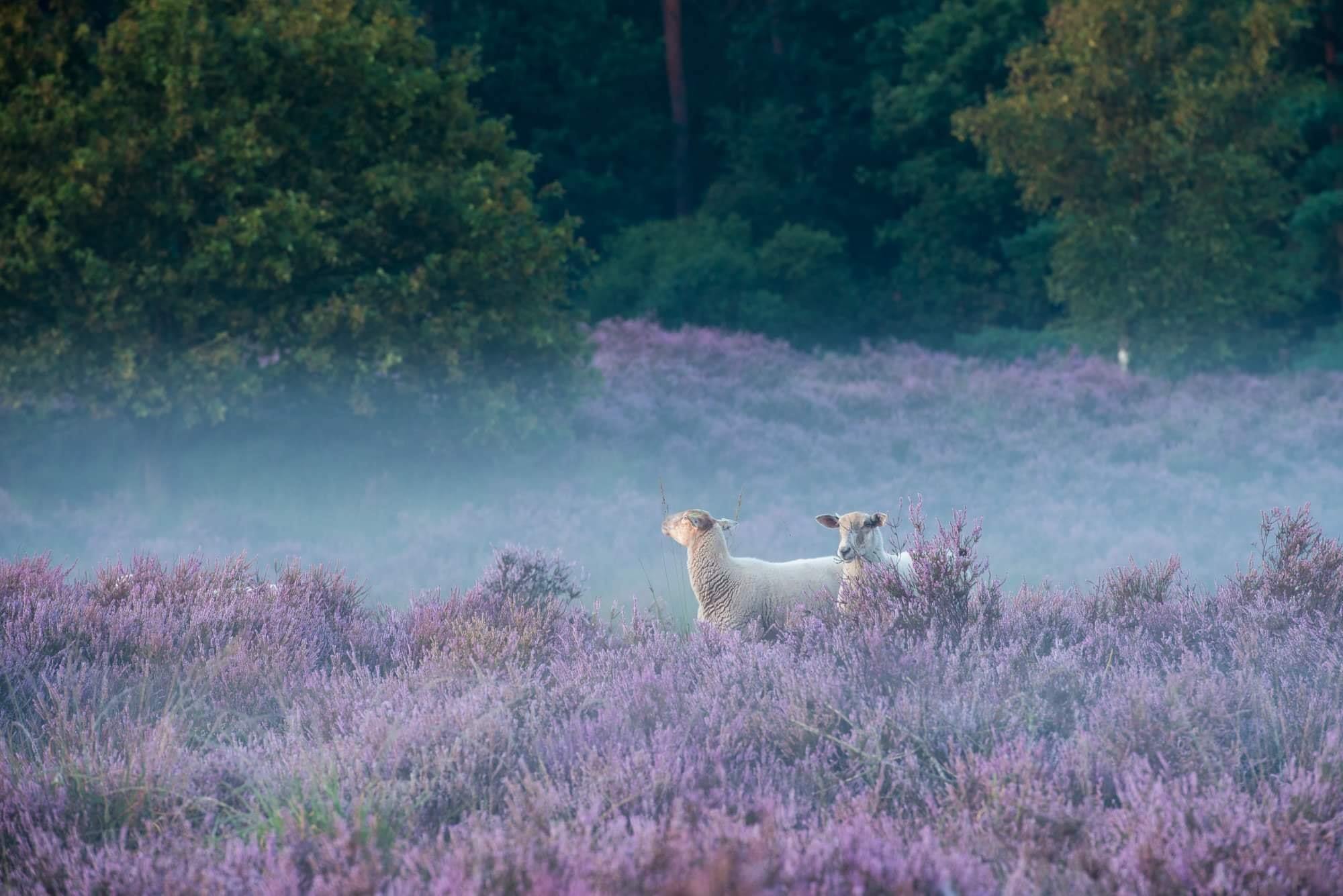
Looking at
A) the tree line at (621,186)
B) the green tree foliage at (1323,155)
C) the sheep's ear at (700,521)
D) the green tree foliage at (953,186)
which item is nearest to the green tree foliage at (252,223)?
the tree line at (621,186)

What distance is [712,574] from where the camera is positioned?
23.2ft

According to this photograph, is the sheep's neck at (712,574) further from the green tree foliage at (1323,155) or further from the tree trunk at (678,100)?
the tree trunk at (678,100)

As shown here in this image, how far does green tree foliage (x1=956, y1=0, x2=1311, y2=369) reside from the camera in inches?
875

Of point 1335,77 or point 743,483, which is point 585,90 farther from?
point 743,483

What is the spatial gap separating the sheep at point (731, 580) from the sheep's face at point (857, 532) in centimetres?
31

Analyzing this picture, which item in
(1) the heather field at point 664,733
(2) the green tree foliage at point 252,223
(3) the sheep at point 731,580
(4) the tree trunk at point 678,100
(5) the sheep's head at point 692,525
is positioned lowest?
(1) the heather field at point 664,733

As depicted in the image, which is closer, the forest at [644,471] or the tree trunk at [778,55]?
the forest at [644,471]

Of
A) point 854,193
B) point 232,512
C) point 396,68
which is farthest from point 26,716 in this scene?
point 854,193

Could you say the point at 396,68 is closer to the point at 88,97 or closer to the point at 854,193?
the point at 88,97

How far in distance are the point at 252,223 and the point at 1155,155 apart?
16.8m

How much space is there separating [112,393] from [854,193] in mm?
28649

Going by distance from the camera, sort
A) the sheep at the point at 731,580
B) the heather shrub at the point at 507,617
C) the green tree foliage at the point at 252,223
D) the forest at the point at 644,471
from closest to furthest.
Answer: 1. the forest at the point at 644,471
2. the heather shrub at the point at 507,617
3. the sheep at the point at 731,580
4. the green tree foliage at the point at 252,223

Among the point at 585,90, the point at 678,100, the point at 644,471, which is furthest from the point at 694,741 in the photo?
the point at 678,100

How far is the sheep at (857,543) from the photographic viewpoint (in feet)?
22.1
